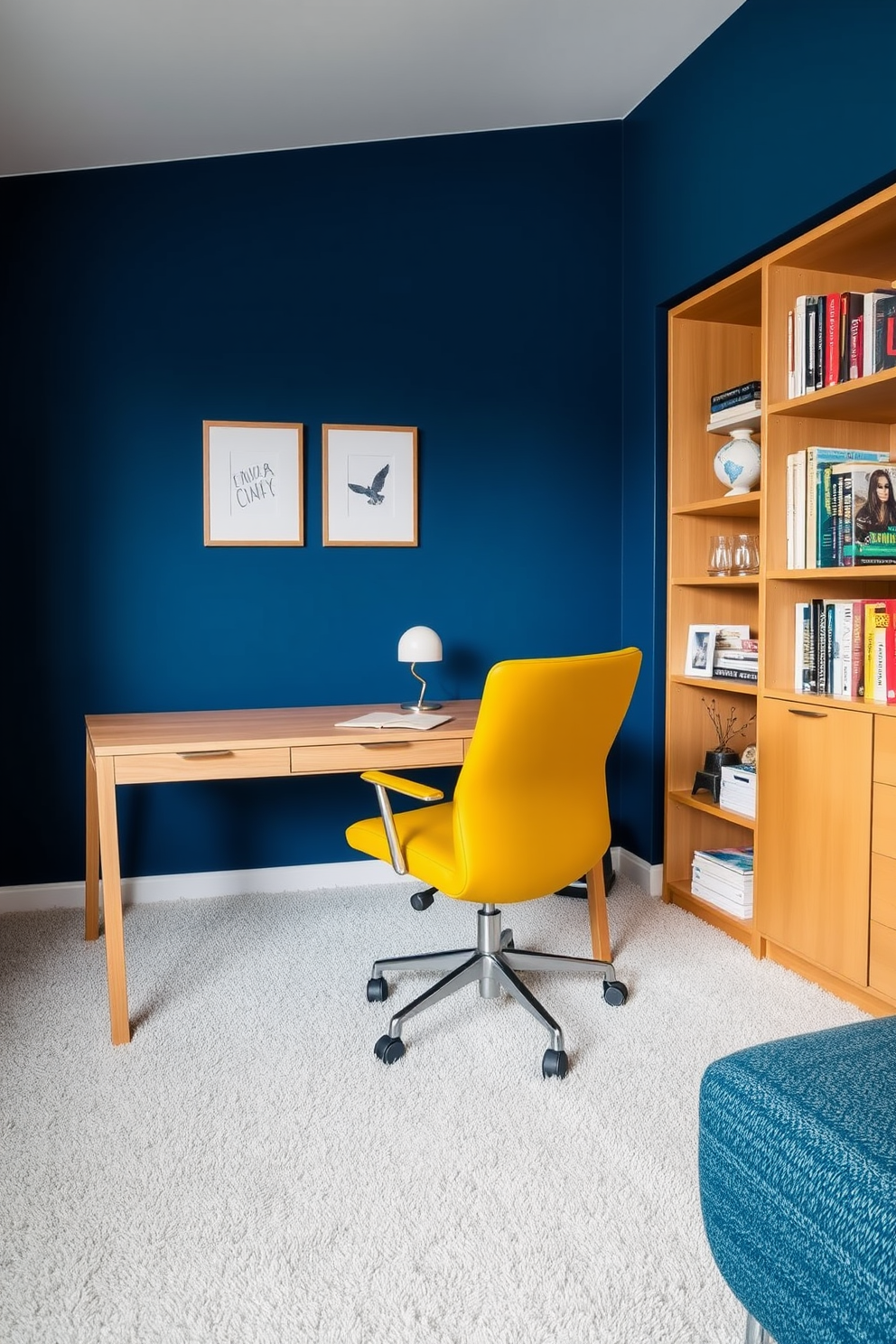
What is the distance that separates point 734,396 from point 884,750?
1.34 metres

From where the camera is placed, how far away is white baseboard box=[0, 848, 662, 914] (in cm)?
326

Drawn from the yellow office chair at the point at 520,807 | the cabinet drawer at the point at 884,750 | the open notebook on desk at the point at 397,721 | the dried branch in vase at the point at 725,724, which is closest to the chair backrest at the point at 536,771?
the yellow office chair at the point at 520,807

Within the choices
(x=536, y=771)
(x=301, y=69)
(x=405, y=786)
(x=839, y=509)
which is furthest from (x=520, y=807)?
(x=301, y=69)

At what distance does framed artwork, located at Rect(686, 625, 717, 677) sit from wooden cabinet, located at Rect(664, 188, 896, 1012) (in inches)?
1.7

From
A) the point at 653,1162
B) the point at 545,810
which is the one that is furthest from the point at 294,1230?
the point at 545,810

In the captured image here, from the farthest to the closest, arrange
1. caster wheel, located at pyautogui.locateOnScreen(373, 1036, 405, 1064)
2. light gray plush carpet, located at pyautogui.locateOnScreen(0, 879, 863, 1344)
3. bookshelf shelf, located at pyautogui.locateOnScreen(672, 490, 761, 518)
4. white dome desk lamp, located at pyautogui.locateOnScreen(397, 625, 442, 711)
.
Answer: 1. white dome desk lamp, located at pyautogui.locateOnScreen(397, 625, 442, 711)
2. bookshelf shelf, located at pyautogui.locateOnScreen(672, 490, 761, 518)
3. caster wheel, located at pyautogui.locateOnScreen(373, 1036, 405, 1064)
4. light gray plush carpet, located at pyautogui.locateOnScreen(0, 879, 863, 1344)

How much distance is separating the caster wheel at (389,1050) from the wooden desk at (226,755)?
664 mm

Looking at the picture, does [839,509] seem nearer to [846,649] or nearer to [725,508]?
[846,649]

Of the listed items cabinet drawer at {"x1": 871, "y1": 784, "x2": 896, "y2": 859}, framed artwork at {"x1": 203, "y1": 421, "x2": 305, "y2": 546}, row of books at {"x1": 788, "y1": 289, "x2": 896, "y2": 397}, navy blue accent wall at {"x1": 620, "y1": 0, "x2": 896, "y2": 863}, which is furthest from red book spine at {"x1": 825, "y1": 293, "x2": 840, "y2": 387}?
framed artwork at {"x1": 203, "y1": 421, "x2": 305, "y2": 546}

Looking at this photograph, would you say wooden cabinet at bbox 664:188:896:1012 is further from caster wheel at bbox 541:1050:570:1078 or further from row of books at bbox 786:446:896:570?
caster wheel at bbox 541:1050:570:1078

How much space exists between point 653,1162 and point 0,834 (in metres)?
2.49

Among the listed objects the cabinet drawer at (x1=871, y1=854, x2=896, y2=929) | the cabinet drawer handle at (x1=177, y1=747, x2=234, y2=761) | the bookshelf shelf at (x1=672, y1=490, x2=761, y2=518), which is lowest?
the cabinet drawer at (x1=871, y1=854, x2=896, y2=929)

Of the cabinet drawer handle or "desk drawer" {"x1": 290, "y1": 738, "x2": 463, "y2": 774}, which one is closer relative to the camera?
the cabinet drawer handle

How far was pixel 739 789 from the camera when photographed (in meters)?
2.96
